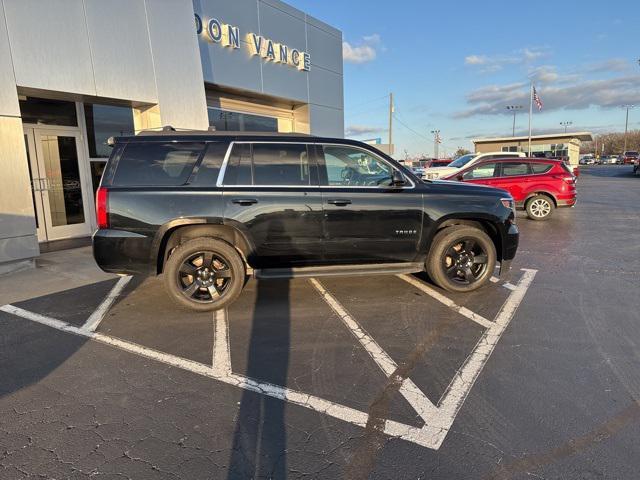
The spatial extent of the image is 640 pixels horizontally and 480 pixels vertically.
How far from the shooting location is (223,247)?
16.0 ft

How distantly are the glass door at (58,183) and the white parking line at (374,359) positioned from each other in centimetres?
483

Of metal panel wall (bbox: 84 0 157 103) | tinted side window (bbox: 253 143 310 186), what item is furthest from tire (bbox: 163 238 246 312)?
metal panel wall (bbox: 84 0 157 103)

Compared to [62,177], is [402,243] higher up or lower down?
lower down

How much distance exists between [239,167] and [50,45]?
5050 millimetres

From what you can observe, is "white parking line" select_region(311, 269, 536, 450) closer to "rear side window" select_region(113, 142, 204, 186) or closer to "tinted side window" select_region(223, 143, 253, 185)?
"tinted side window" select_region(223, 143, 253, 185)

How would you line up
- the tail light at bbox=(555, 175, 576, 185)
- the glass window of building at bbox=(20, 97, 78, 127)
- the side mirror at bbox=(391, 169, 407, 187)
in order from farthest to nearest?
the tail light at bbox=(555, 175, 576, 185) → the glass window of building at bbox=(20, 97, 78, 127) → the side mirror at bbox=(391, 169, 407, 187)

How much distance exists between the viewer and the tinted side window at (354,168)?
5.14 metres

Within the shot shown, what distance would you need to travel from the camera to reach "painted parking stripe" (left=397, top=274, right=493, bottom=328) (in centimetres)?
456

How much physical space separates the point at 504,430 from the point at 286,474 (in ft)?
4.67

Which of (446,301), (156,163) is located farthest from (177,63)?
(446,301)

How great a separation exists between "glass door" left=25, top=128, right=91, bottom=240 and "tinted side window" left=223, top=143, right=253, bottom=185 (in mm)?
6426

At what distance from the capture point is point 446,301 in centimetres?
521

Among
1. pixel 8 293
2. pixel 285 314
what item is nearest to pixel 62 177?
pixel 8 293

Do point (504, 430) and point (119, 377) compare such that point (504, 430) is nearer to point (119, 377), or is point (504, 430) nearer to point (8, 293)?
point (119, 377)
